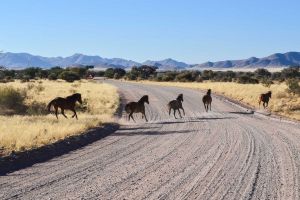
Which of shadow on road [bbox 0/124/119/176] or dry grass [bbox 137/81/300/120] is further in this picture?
dry grass [bbox 137/81/300/120]

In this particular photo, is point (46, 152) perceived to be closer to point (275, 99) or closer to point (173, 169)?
point (173, 169)

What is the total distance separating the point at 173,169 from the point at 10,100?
94.9ft

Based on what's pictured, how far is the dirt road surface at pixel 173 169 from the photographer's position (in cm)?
1109

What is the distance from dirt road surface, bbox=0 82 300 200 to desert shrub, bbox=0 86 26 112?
60.7ft

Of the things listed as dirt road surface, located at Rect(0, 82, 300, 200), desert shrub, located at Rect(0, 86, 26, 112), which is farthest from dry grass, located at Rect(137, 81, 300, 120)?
desert shrub, located at Rect(0, 86, 26, 112)

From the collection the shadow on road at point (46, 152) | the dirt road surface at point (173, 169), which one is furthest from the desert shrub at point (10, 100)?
the shadow on road at point (46, 152)

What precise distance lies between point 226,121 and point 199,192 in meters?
17.2

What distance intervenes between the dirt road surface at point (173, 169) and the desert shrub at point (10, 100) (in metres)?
18.5

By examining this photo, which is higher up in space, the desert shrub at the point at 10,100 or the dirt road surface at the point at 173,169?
the dirt road surface at the point at 173,169

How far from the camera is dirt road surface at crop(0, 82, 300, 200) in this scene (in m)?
11.1

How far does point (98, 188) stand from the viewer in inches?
449

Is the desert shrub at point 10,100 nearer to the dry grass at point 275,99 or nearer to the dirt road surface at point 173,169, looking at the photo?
the dry grass at point 275,99

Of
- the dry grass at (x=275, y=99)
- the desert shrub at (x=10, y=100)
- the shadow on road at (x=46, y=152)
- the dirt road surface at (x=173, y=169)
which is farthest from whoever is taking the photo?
the desert shrub at (x=10, y=100)

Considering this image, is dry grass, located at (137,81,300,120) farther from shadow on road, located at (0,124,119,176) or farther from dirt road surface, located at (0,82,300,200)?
shadow on road, located at (0,124,119,176)
